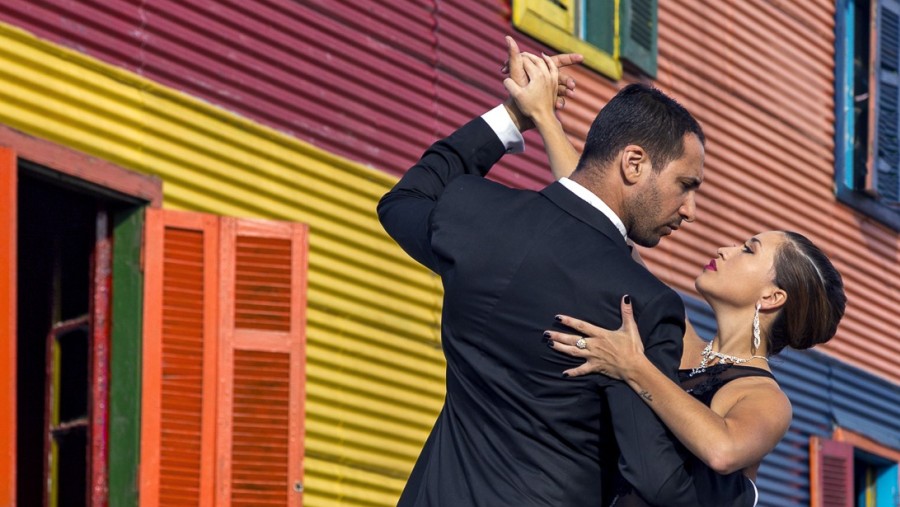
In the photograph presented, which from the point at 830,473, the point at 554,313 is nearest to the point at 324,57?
the point at 554,313

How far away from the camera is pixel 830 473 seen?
50.1 ft

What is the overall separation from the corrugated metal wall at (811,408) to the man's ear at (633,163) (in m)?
9.12

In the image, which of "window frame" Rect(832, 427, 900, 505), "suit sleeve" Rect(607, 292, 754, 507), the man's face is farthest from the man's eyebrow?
"window frame" Rect(832, 427, 900, 505)

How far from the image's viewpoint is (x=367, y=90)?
1082cm

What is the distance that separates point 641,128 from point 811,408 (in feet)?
35.4

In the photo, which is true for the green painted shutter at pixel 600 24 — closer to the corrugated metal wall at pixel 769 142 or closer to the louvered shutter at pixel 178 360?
the corrugated metal wall at pixel 769 142

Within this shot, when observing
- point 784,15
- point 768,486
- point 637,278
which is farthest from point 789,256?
point 784,15

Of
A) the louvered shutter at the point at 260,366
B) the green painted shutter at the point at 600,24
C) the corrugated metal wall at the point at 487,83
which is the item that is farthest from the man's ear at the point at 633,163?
the green painted shutter at the point at 600,24

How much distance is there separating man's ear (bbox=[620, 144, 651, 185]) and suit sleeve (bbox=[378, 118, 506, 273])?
1.61 ft

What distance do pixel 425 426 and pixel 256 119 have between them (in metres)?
2.18

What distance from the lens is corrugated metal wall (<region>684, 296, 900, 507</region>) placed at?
14.6 m

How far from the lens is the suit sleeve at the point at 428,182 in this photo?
5.03 metres

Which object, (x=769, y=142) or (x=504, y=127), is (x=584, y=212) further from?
(x=769, y=142)

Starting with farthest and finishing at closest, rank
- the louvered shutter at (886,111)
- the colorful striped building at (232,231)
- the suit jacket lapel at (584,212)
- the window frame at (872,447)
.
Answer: the louvered shutter at (886,111) < the window frame at (872,447) < the colorful striped building at (232,231) < the suit jacket lapel at (584,212)
